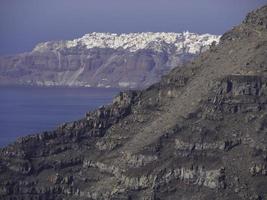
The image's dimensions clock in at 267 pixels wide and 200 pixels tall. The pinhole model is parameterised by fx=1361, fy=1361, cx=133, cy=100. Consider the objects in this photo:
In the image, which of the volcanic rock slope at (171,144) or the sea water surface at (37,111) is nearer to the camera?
the volcanic rock slope at (171,144)

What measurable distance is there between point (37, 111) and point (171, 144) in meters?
70.4

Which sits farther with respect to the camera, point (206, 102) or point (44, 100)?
point (44, 100)

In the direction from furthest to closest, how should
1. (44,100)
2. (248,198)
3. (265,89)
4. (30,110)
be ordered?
(44,100) → (30,110) → (265,89) → (248,198)

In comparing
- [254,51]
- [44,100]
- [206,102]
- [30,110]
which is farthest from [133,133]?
[44,100]

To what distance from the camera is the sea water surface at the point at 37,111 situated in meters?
128

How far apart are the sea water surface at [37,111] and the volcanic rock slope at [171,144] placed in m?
20.7

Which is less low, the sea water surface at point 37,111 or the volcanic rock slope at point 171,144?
the volcanic rock slope at point 171,144

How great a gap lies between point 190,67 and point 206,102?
8.89 metres

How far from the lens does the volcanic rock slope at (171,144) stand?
8112cm

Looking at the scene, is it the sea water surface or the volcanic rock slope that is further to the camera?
the sea water surface

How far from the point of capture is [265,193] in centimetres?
→ 7781

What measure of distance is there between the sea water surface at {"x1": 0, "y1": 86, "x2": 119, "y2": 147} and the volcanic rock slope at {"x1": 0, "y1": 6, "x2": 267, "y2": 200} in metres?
20.7

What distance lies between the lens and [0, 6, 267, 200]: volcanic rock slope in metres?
81.1

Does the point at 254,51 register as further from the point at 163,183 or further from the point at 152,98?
the point at 163,183
